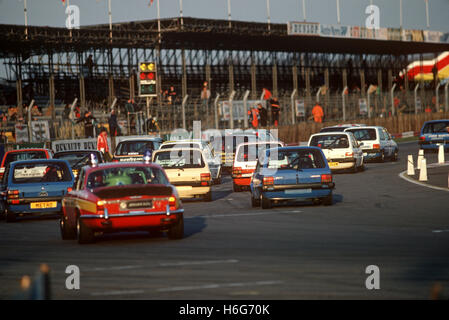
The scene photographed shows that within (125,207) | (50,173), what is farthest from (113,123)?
(125,207)

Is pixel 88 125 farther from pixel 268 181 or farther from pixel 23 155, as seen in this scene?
pixel 268 181

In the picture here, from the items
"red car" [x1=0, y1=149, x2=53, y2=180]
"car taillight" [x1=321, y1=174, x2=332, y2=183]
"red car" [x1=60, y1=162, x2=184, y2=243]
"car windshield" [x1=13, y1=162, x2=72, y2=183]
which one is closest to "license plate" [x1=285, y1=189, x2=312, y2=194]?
"car taillight" [x1=321, y1=174, x2=332, y2=183]

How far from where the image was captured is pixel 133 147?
28.1m

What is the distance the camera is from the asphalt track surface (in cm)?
888

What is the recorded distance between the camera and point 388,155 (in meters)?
34.3

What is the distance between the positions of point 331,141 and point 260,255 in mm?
18270

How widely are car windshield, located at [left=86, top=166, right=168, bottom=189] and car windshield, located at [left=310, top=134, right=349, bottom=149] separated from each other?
1514 centimetres

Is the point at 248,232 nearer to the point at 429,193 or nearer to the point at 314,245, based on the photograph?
the point at 314,245

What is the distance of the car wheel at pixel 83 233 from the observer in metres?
13.4

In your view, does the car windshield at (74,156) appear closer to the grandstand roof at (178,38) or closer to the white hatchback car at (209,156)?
the white hatchback car at (209,156)

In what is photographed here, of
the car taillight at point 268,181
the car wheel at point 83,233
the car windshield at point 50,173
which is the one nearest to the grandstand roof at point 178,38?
the car windshield at point 50,173
